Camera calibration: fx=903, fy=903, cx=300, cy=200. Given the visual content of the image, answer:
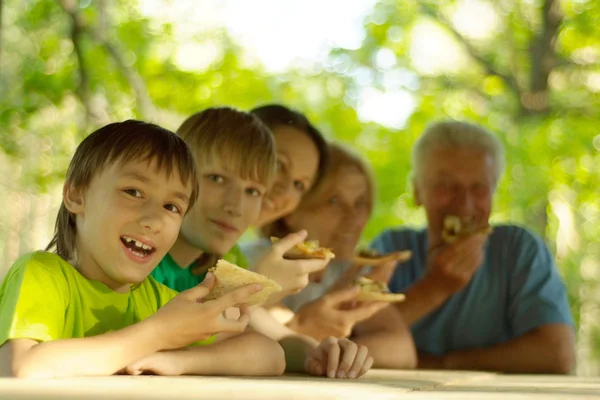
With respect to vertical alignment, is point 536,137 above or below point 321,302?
above

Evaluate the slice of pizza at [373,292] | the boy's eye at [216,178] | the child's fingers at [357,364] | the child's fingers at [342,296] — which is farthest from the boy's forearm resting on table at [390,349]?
the child's fingers at [357,364]

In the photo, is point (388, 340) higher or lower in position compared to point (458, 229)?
lower

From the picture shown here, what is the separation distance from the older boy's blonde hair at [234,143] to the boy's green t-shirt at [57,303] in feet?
2.08

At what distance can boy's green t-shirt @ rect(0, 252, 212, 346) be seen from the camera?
1.90 metres

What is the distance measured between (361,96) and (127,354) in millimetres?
11116

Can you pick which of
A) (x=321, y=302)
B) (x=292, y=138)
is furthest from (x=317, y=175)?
(x=321, y=302)

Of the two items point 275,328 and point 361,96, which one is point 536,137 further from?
point 275,328

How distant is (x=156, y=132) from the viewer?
2330mm

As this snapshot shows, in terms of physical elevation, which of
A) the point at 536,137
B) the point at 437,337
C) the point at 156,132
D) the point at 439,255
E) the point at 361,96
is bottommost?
the point at 437,337

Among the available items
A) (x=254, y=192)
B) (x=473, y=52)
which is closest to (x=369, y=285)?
(x=254, y=192)

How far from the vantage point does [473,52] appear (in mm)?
12148

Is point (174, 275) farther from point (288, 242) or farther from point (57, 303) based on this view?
point (57, 303)

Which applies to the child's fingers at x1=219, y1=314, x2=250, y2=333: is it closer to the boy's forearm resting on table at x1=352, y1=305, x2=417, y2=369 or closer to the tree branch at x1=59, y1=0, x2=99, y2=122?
the boy's forearm resting on table at x1=352, y1=305, x2=417, y2=369

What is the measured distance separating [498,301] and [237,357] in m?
2.36
